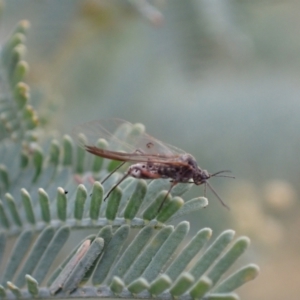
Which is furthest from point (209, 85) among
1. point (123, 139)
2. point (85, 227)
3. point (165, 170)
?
point (85, 227)

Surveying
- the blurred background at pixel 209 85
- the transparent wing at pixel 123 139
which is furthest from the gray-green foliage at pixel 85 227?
the blurred background at pixel 209 85

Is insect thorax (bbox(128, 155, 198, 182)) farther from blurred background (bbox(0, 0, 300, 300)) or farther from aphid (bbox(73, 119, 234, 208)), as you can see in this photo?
blurred background (bbox(0, 0, 300, 300))

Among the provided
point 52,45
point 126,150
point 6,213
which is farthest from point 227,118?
point 6,213

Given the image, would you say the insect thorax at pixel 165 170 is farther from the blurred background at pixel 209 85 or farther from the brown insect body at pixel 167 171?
the blurred background at pixel 209 85

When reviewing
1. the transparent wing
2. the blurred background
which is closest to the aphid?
the transparent wing

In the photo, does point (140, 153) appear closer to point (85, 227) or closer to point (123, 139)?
point (123, 139)

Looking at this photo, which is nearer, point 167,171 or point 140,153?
point 167,171
